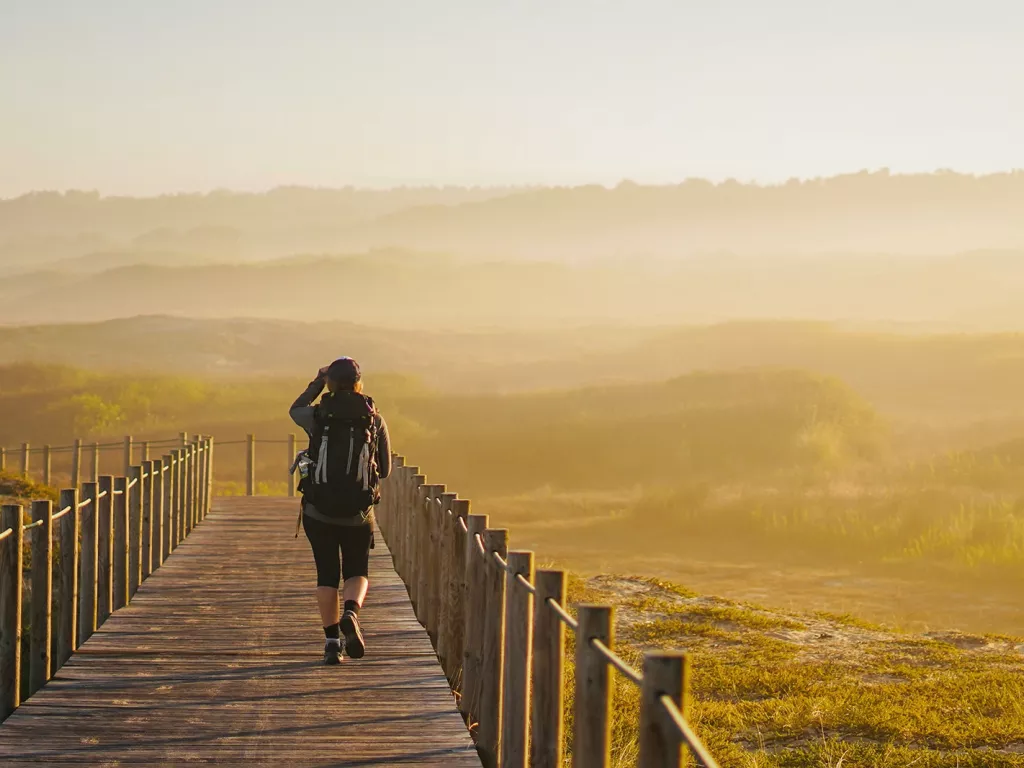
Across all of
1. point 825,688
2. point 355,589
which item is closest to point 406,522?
point 825,688

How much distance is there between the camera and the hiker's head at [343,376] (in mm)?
8766

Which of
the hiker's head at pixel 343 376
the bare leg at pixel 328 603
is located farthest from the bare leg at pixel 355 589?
the hiker's head at pixel 343 376

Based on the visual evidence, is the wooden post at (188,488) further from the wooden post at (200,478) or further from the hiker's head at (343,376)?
the hiker's head at (343,376)

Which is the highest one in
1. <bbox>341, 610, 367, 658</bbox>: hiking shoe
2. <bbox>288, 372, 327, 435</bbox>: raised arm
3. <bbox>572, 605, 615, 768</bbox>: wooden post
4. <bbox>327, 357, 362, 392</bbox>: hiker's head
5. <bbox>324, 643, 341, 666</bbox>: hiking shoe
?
<bbox>327, 357, 362, 392</bbox>: hiker's head

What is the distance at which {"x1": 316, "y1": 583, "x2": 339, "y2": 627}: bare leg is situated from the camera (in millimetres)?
9172

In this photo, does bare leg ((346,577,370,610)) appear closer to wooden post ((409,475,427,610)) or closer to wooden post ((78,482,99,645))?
wooden post ((409,475,427,610))

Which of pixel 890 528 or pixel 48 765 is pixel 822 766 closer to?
pixel 48 765

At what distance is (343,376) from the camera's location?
8766 mm

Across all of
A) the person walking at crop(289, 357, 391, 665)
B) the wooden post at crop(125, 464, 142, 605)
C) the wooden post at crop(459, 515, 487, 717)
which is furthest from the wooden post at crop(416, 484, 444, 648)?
the wooden post at crop(125, 464, 142, 605)

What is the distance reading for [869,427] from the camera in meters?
67.9

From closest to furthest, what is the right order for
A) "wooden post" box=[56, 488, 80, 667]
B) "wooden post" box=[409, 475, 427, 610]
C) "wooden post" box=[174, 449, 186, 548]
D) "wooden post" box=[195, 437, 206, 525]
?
"wooden post" box=[56, 488, 80, 667] → "wooden post" box=[409, 475, 427, 610] → "wooden post" box=[174, 449, 186, 548] → "wooden post" box=[195, 437, 206, 525]

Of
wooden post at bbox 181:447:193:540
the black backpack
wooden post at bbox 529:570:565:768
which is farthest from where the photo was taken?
wooden post at bbox 181:447:193:540

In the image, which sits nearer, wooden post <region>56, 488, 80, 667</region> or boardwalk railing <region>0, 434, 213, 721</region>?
boardwalk railing <region>0, 434, 213, 721</region>

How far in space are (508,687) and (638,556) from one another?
1393 inches
